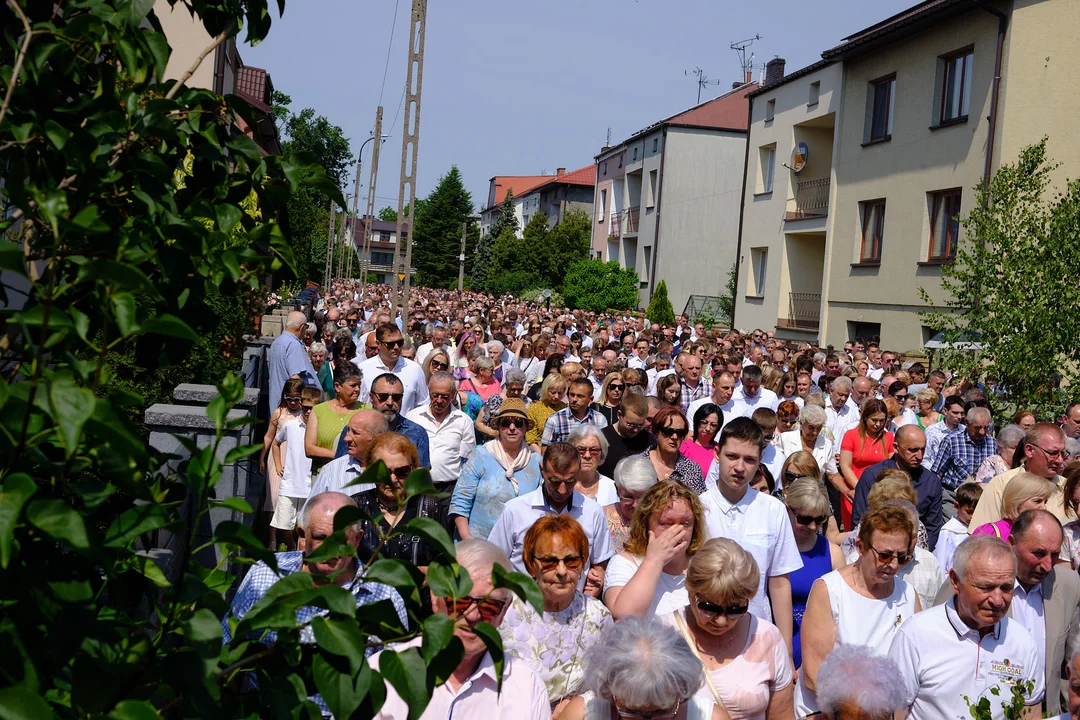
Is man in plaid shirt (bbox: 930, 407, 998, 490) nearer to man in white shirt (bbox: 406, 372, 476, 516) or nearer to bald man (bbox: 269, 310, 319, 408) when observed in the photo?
man in white shirt (bbox: 406, 372, 476, 516)

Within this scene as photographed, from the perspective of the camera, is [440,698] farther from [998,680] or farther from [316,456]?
[316,456]

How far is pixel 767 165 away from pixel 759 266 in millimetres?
3272

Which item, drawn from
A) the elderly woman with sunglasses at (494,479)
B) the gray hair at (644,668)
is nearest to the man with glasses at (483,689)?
the gray hair at (644,668)

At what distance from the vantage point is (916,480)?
9.08 meters

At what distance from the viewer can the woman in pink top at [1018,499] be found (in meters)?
6.95

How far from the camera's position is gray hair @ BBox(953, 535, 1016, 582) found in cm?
503

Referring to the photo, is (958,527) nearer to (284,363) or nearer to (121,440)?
(284,363)

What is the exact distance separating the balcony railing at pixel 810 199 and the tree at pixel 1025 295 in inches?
728

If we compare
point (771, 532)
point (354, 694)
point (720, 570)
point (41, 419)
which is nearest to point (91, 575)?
point (41, 419)

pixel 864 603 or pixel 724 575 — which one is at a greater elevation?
pixel 724 575

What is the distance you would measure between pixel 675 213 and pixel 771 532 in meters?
46.9

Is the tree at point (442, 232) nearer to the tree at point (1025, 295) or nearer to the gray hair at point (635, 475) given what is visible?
the tree at point (1025, 295)

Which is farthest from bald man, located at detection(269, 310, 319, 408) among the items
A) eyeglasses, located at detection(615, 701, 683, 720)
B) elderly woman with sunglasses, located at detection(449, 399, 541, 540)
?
eyeglasses, located at detection(615, 701, 683, 720)

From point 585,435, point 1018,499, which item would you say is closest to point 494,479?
point 585,435
